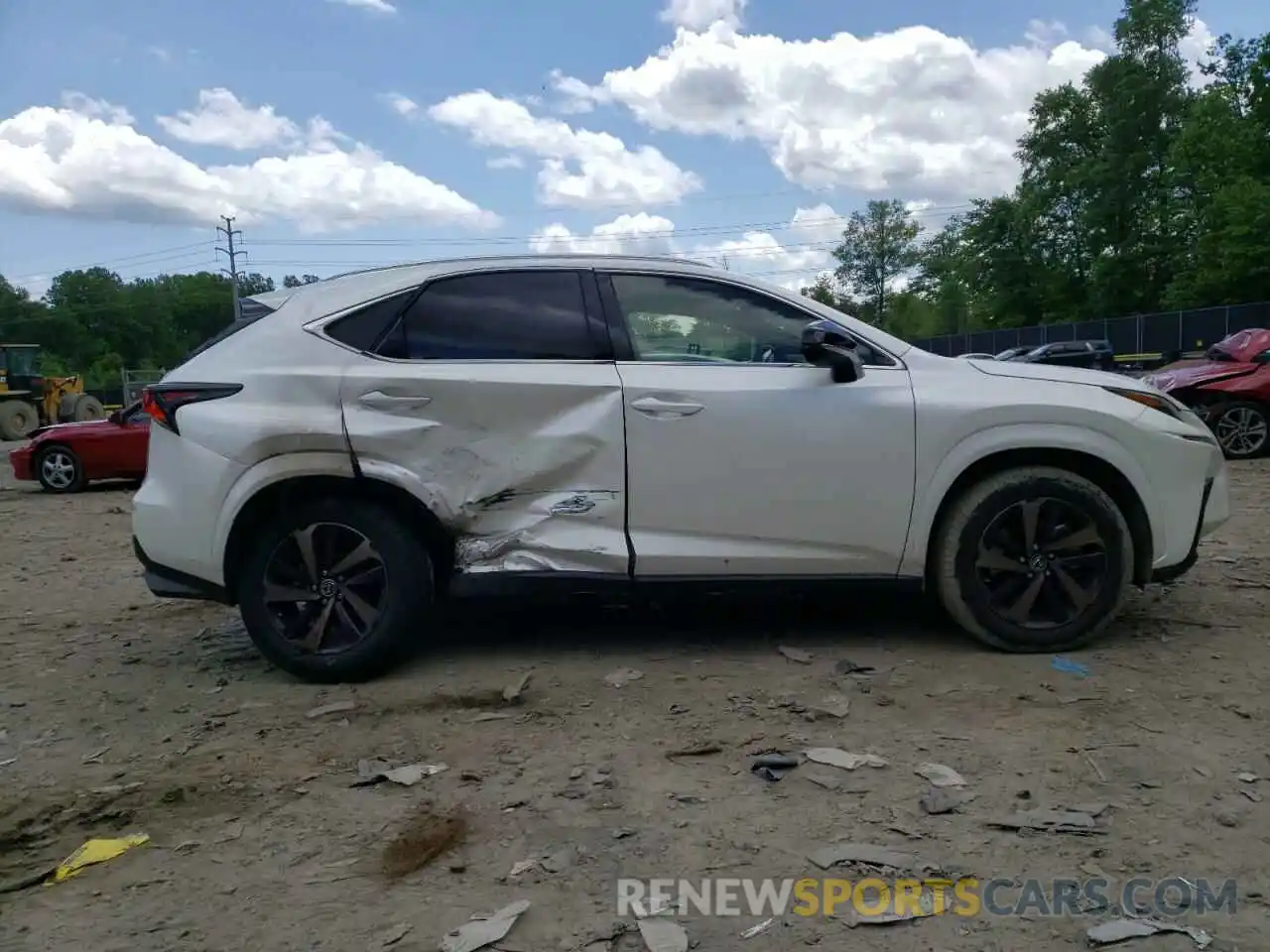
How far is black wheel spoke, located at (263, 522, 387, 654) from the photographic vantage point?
4.24m

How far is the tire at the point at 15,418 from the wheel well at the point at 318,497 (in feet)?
91.1

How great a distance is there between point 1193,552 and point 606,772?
9.25 ft

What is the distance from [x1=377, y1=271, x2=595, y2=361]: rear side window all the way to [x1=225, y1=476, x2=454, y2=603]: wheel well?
1.88 ft

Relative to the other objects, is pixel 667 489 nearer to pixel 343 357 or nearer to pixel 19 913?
pixel 343 357

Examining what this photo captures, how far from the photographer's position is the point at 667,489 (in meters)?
4.28

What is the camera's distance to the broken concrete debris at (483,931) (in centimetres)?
244

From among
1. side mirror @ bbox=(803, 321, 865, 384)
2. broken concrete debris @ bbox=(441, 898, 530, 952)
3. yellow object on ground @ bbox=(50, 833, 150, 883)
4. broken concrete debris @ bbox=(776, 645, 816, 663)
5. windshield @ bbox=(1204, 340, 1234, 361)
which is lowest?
yellow object on ground @ bbox=(50, 833, 150, 883)

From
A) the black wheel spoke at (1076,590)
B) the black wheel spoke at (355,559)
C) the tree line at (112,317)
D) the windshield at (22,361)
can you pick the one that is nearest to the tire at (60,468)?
the black wheel spoke at (355,559)

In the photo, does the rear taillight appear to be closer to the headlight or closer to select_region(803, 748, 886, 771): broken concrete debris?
select_region(803, 748, 886, 771): broken concrete debris

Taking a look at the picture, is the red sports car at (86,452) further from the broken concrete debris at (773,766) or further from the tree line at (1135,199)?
the tree line at (1135,199)

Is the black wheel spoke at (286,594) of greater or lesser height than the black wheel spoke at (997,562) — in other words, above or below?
below


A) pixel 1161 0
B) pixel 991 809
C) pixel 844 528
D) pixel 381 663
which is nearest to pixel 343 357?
pixel 381 663

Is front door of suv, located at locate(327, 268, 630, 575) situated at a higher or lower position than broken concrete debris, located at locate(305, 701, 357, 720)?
higher

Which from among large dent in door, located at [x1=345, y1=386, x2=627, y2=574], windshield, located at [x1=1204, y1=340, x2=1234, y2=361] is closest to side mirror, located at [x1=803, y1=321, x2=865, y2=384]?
large dent in door, located at [x1=345, y1=386, x2=627, y2=574]
